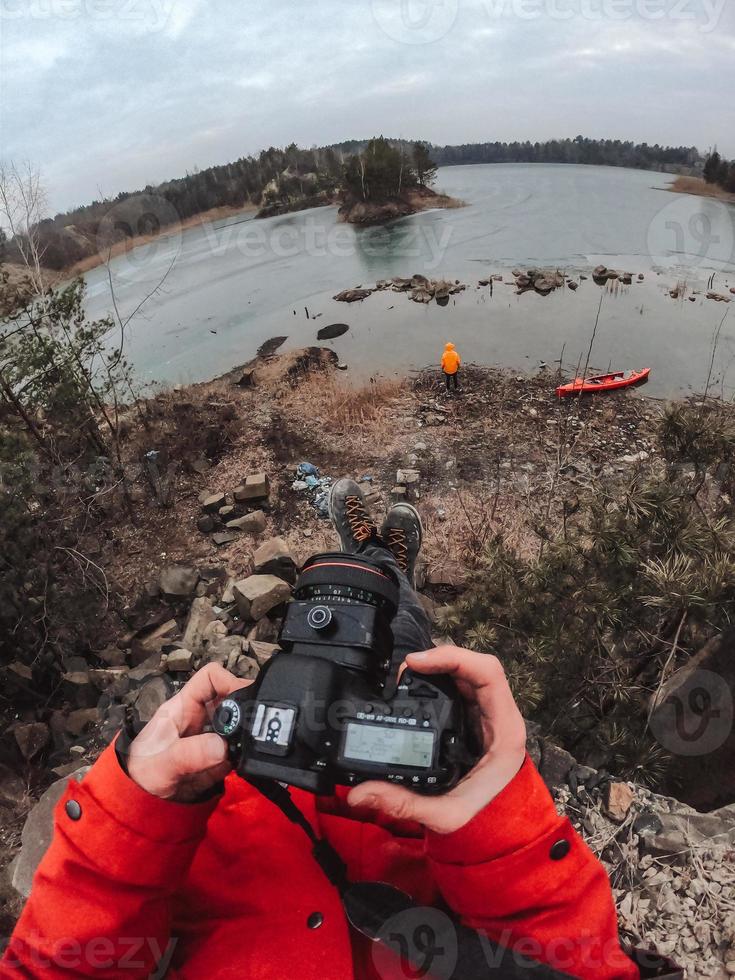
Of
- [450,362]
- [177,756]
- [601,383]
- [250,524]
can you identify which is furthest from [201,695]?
[601,383]

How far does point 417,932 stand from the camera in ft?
3.95

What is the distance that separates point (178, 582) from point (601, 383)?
846 cm

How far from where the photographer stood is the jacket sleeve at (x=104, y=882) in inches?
40.7

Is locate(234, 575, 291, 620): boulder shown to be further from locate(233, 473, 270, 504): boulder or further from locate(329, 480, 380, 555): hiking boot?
locate(233, 473, 270, 504): boulder

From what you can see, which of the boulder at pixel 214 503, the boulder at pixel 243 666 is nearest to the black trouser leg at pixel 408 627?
the boulder at pixel 243 666

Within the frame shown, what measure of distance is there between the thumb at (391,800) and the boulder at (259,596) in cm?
361

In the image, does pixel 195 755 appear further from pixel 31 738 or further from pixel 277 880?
pixel 31 738

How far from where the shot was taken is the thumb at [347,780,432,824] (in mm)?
1110

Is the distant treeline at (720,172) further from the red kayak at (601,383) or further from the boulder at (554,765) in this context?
the boulder at (554,765)

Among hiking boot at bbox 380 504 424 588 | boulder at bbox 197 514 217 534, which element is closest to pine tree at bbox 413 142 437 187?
boulder at bbox 197 514 217 534

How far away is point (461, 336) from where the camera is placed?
13453 millimetres

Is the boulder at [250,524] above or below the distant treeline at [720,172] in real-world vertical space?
below

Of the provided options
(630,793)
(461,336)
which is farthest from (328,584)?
(461,336)

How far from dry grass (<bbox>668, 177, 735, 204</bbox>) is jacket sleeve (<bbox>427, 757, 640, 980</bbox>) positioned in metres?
33.2
